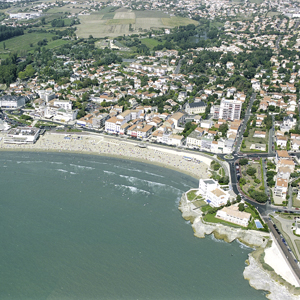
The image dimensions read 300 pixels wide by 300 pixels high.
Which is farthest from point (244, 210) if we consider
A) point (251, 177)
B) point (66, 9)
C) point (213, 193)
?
point (66, 9)

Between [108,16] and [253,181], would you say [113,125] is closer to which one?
[253,181]

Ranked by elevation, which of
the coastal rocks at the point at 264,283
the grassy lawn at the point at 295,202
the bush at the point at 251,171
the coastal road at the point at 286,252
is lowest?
the coastal rocks at the point at 264,283

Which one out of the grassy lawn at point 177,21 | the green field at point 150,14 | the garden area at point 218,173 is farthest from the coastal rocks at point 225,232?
the green field at point 150,14

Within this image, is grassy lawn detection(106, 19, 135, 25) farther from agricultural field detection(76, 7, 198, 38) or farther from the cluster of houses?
the cluster of houses

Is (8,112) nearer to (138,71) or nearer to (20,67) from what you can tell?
(20,67)

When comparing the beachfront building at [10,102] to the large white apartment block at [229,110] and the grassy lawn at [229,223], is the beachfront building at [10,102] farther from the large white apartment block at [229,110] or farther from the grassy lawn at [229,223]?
the grassy lawn at [229,223]

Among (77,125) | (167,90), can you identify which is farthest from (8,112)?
(167,90)

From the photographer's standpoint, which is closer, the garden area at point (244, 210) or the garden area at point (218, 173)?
the garden area at point (244, 210)
